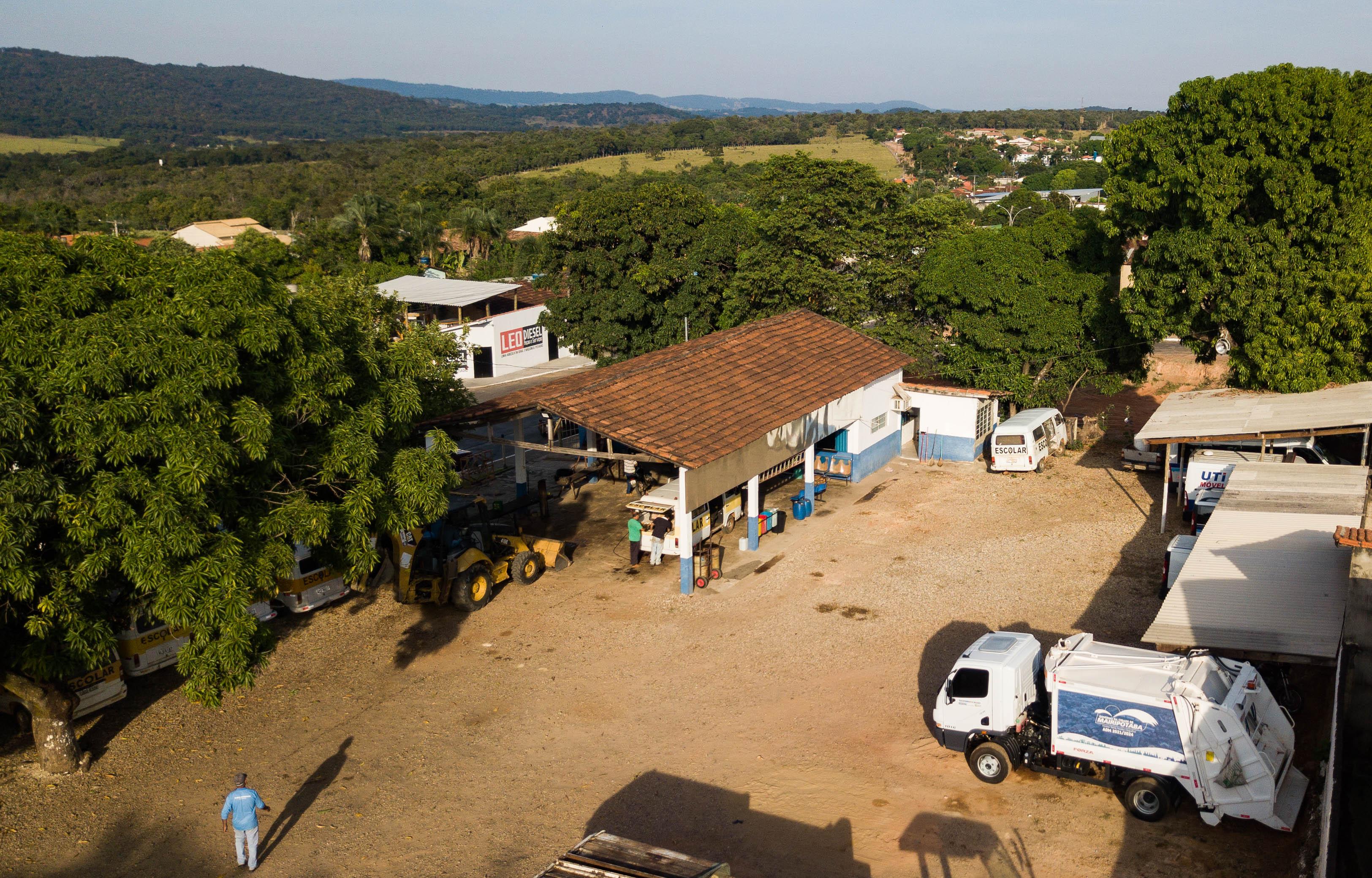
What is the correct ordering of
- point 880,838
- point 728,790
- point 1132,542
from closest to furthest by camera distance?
point 880,838
point 728,790
point 1132,542

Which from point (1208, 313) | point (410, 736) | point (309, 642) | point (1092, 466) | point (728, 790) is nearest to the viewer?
point (728, 790)

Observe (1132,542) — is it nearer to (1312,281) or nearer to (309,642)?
(1312,281)

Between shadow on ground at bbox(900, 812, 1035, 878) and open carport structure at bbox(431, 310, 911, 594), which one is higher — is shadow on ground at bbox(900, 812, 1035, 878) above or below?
below

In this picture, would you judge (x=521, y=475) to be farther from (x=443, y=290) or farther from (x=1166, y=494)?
(x=443, y=290)

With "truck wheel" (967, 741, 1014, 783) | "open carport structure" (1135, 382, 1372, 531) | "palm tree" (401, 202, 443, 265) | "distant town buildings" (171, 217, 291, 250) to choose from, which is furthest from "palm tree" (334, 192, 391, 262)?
"truck wheel" (967, 741, 1014, 783)

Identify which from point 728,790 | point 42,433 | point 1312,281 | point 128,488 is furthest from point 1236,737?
point 1312,281

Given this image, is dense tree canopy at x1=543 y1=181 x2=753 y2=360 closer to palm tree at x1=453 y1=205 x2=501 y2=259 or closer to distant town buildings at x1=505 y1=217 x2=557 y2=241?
palm tree at x1=453 y1=205 x2=501 y2=259

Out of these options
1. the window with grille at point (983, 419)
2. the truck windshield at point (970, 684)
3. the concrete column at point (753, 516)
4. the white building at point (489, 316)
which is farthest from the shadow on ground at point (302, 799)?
the white building at point (489, 316)
